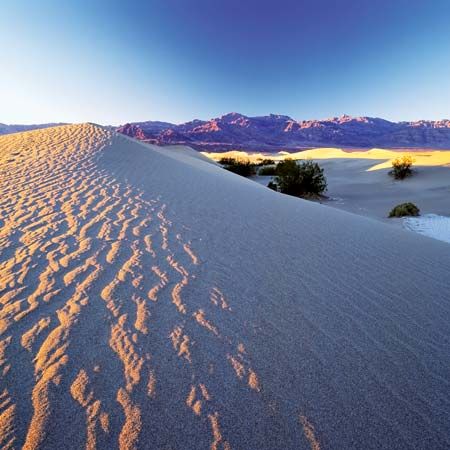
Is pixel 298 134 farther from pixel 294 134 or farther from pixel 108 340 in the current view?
pixel 108 340

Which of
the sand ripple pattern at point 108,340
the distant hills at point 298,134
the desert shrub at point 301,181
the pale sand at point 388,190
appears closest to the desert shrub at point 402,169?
the pale sand at point 388,190

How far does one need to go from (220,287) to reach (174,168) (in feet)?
21.7

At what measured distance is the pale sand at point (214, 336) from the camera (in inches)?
56.6

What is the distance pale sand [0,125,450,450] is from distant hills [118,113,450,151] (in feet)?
313

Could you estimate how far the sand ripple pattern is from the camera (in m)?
1.41

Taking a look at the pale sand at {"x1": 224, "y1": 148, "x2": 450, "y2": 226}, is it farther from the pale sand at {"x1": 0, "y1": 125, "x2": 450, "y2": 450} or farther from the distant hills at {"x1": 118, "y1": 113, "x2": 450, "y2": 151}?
the distant hills at {"x1": 118, "y1": 113, "x2": 450, "y2": 151}

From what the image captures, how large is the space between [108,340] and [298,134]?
15506 centimetres

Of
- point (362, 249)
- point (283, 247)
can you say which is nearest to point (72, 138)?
point (283, 247)

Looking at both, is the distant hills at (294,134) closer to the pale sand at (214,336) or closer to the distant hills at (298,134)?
the distant hills at (298,134)

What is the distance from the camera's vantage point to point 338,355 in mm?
1917

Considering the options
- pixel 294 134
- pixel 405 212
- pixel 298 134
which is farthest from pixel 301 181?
pixel 294 134

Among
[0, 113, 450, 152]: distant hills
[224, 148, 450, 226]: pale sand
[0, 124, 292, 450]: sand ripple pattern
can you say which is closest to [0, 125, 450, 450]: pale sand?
[0, 124, 292, 450]: sand ripple pattern

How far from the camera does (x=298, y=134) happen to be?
144 m

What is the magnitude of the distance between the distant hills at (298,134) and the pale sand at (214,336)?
95.4 meters
